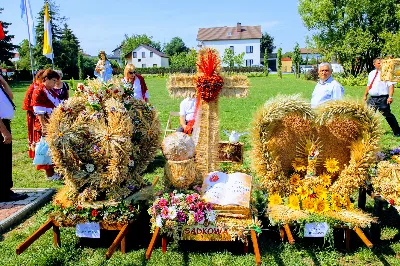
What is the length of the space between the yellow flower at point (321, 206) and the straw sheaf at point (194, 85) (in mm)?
1845

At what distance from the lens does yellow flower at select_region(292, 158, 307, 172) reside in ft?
15.0

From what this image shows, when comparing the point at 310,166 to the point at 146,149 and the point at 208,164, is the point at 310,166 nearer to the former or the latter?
the point at 208,164

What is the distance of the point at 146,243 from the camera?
13.6 feet

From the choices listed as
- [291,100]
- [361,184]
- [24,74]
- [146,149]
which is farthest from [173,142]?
[24,74]

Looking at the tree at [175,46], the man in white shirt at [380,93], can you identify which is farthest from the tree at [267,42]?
the man in white shirt at [380,93]

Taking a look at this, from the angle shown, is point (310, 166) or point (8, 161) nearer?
point (310, 166)

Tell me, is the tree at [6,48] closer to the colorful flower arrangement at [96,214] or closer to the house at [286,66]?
the colorful flower arrangement at [96,214]

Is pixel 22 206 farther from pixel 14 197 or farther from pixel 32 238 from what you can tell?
pixel 32 238

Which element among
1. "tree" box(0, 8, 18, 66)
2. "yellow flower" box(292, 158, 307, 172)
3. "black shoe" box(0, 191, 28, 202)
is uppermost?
"tree" box(0, 8, 18, 66)

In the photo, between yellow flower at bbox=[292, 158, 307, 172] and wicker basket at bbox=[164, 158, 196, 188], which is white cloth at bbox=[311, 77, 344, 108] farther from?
wicker basket at bbox=[164, 158, 196, 188]

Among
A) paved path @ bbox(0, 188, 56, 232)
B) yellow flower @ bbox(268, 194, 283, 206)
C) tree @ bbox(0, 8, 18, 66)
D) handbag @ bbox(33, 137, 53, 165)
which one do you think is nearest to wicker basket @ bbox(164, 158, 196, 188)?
yellow flower @ bbox(268, 194, 283, 206)

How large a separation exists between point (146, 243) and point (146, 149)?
108cm

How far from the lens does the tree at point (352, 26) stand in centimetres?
3416

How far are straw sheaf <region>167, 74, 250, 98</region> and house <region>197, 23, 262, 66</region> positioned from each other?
71534 millimetres
